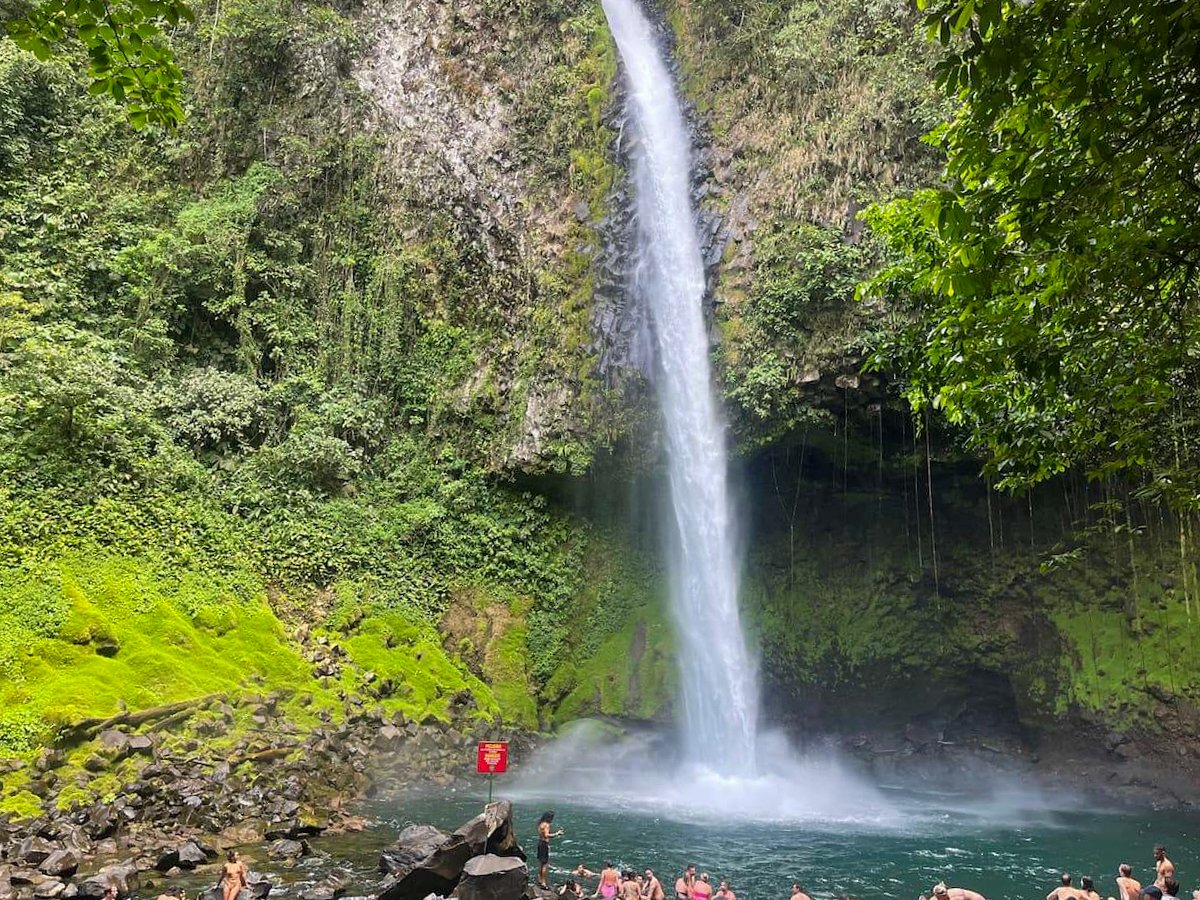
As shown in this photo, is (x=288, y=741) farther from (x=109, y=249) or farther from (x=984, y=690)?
(x=984, y=690)

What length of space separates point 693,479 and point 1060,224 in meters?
15.2

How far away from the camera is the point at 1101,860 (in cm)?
1194

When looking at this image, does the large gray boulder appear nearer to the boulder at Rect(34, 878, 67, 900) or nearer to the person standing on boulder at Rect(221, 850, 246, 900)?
the person standing on boulder at Rect(221, 850, 246, 900)

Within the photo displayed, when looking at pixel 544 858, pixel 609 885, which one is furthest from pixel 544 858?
pixel 609 885

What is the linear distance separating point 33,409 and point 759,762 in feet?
53.2

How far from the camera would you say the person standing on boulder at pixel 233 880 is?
26.2 feet

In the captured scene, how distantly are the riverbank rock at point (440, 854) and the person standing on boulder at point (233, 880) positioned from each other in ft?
4.70

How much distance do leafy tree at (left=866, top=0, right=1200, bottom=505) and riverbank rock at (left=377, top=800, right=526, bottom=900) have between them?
7.03m

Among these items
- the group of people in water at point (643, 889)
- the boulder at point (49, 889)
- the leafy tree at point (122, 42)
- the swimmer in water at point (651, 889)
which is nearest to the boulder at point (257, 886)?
the boulder at point (49, 889)

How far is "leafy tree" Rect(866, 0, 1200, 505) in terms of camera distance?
143 inches

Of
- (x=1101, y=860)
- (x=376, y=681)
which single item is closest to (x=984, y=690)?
(x=1101, y=860)

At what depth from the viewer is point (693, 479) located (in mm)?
19266

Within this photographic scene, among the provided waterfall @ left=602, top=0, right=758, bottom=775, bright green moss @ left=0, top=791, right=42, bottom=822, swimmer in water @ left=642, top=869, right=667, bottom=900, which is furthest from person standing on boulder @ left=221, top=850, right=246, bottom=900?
waterfall @ left=602, top=0, right=758, bottom=775

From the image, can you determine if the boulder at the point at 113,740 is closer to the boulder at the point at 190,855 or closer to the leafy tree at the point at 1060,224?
the boulder at the point at 190,855
